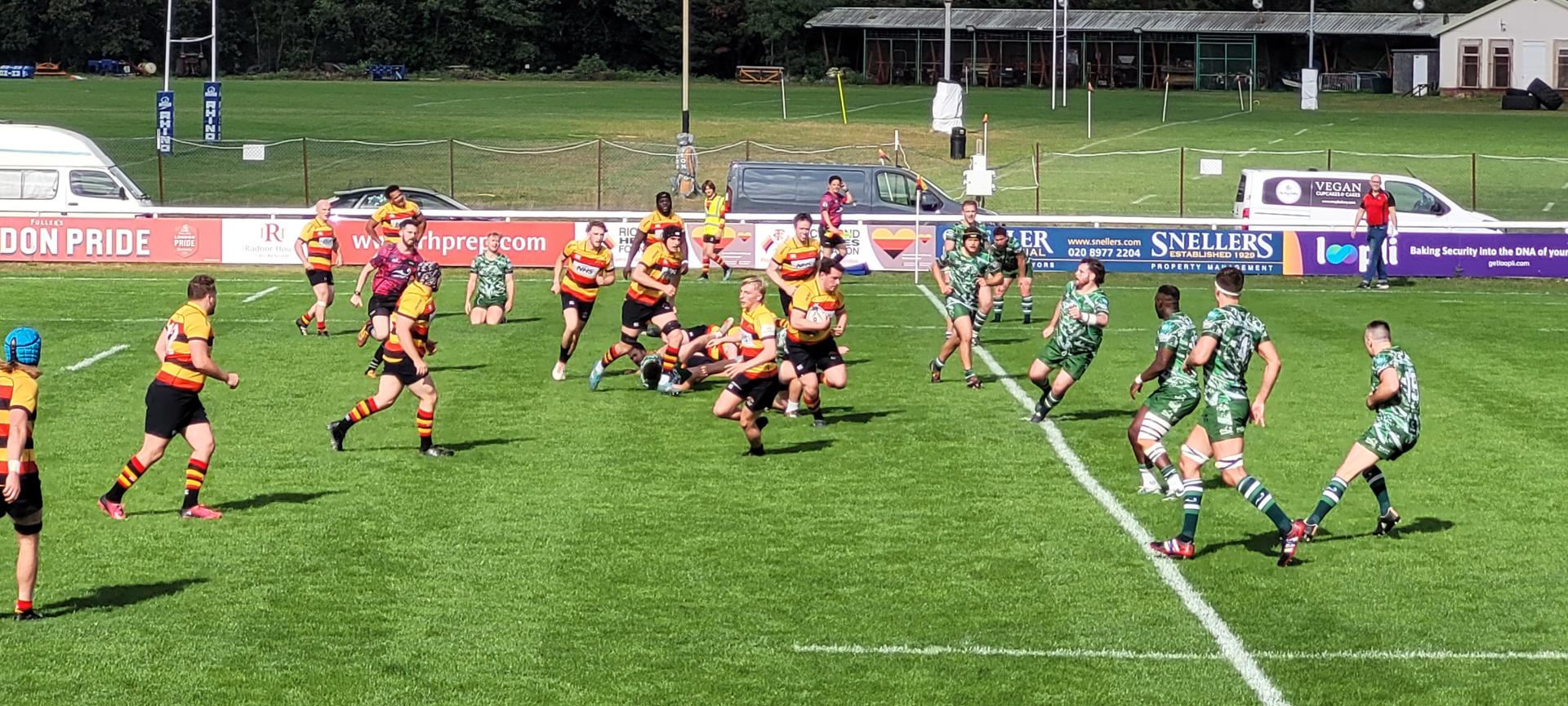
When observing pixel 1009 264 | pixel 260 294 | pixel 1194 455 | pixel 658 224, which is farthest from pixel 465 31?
pixel 1194 455

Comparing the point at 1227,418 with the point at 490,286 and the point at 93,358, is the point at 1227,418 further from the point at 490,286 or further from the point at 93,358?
the point at 490,286

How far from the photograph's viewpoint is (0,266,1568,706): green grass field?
34.0ft

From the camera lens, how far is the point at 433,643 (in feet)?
35.8

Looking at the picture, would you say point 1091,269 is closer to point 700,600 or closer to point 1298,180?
point 700,600

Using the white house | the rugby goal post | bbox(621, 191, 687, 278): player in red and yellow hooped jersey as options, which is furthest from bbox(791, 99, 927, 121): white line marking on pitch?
bbox(621, 191, 687, 278): player in red and yellow hooped jersey

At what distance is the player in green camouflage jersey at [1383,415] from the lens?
12797mm

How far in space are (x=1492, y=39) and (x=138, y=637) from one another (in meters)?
91.7

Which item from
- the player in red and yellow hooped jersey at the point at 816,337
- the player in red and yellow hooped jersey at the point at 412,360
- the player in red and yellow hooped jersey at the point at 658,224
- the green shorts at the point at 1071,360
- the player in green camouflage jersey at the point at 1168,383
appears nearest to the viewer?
the player in green camouflage jersey at the point at 1168,383

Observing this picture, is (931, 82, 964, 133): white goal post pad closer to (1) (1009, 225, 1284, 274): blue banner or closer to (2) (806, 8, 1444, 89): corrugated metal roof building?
(1) (1009, 225, 1284, 274): blue banner

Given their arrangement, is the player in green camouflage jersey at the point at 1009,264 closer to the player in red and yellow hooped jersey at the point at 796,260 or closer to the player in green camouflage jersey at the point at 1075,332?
the player in red and yellow hooped jersey at the point at 796,260

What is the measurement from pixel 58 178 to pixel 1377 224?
83.2 ft

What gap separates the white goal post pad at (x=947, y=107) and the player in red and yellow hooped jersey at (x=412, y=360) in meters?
44.9

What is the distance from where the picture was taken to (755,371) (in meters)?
16.5

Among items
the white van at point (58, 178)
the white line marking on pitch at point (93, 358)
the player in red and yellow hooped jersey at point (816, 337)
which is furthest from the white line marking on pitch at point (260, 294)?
the player in red and yellow hooped jersey at point (816, 337)
